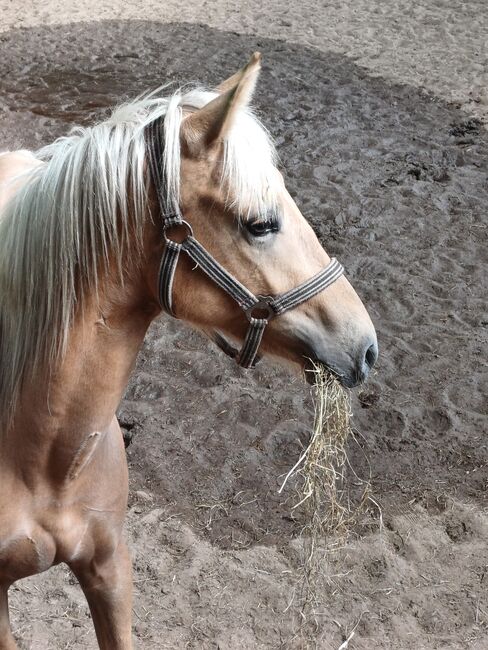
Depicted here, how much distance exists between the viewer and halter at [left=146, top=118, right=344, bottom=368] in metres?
1.65

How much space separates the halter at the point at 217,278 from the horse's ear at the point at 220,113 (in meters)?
0.07

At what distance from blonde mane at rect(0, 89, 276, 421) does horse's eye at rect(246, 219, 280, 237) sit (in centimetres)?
2

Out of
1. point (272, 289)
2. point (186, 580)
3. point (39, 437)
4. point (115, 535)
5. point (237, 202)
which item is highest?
point (237, 202)

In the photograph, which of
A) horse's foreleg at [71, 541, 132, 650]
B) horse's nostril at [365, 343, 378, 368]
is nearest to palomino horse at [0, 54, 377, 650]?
horse's nostril at [365, 343, 378, 368]

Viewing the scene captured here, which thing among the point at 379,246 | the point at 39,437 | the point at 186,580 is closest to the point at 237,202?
the point at 39,437

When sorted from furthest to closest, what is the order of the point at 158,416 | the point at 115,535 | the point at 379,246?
the point at 379,246, the point at 158,416, the point at 115,535

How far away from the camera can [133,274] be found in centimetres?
171

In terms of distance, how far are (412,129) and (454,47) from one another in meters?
2.65

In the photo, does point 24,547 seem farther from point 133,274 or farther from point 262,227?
point 262,227

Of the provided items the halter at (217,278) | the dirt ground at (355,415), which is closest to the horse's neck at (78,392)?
the halter at (217,278)

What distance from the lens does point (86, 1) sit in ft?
34.8

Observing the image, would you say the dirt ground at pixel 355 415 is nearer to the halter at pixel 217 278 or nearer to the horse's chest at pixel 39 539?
the horse's chest at pixel 39 539

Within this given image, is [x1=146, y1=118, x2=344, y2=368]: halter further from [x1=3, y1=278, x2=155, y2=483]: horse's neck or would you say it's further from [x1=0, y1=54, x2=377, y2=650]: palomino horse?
[x1=3, y1=278, x2=155, y2=483]: horse's neck

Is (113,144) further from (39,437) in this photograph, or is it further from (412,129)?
(412,129)
